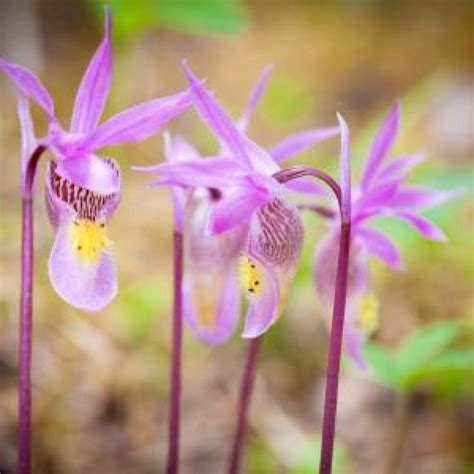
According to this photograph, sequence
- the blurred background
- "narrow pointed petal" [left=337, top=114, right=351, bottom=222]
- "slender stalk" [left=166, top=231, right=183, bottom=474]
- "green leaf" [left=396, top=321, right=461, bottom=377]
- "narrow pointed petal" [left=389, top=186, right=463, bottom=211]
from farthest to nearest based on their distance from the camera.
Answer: the blurred background → "green leaf" [left=396, top=321, right=461, bottom=377] → "narrow pointed petal" [left=389, top=186, right=463, bottom=211] → "slender stalk" [left=166, top=231, right=183, bottom=474] → "narrow pointed petal" [left=337, top=114, right=351, bottom=222]

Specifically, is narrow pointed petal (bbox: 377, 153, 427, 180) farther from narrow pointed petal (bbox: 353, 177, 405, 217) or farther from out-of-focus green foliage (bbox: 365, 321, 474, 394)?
out-of-focus green foliage (bbox: 365, 321, 474, 394)

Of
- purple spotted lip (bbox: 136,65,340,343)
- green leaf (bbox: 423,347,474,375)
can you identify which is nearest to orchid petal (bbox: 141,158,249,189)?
purple spotted lip (bbox: 136,65,340,343)

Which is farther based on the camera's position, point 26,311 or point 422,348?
point 422,348

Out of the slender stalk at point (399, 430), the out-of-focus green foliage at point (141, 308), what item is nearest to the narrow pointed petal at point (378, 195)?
the slender stalk at point (399, 430)

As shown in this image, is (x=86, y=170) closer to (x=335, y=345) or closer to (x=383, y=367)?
(x=335, y=345)

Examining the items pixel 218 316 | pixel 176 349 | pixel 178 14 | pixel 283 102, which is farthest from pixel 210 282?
pixel 283 102
